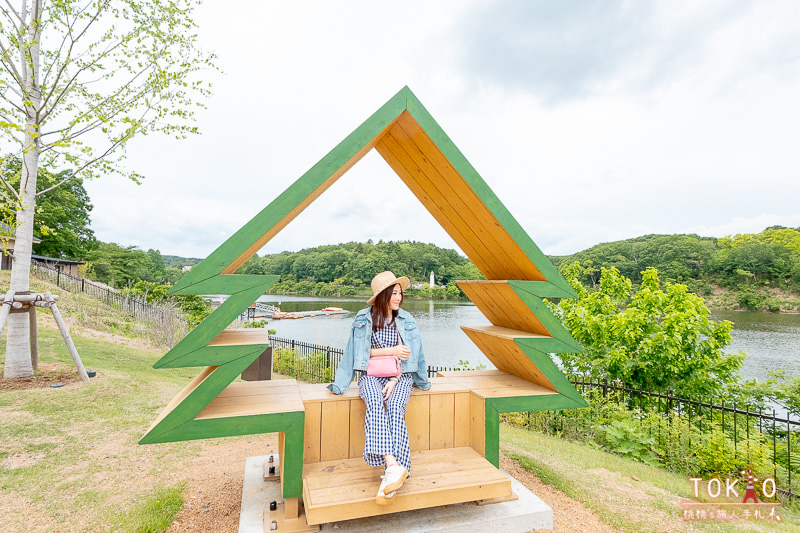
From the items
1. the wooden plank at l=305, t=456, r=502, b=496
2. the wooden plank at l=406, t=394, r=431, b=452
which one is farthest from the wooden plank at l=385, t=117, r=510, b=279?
the wooden plank at l=305, t=456, r=502, b=496

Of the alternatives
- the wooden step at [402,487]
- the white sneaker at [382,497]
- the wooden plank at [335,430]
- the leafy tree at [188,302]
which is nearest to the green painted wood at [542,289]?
the wooden step at [402,487]

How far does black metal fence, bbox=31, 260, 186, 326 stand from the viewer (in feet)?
44.1

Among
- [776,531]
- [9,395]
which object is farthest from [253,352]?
[9,395]

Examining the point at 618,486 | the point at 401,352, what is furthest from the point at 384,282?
the point at 618,486

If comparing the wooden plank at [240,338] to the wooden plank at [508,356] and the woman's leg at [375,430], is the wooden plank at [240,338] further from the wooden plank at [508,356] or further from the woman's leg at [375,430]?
the wooden plank at [508,356]

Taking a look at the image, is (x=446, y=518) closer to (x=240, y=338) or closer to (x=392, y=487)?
(x=392, y=487)

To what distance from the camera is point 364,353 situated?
10.0ft

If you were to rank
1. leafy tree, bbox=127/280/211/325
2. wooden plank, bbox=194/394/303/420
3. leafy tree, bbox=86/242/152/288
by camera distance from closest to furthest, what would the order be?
wooden plank, bbox=194/394/303/420, leafy tree, bbox=127/280/211/325, leafy tree, bbox=86/242/152/288

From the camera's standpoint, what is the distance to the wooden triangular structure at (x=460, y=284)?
7.97ft

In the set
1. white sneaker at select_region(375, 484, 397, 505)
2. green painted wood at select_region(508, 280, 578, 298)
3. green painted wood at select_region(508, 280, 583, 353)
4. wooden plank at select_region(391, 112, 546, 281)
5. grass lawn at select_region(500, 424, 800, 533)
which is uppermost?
wooden plank at select_region(391, 112, 546, 281)

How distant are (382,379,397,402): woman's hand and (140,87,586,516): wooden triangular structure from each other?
20.0 inches

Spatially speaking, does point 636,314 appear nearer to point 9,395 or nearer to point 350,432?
point 350,432

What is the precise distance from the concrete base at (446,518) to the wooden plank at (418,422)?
1.50ft

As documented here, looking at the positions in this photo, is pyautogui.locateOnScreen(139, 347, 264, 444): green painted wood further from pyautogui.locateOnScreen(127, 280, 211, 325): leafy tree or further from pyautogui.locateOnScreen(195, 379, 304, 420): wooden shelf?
pyautogui.locateOnScreen(127, 280, 211, 325): leafy tree
